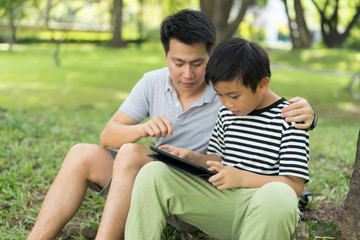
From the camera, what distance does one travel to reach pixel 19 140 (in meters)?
4.34

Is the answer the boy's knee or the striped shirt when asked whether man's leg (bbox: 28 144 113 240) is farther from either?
the boy's knee

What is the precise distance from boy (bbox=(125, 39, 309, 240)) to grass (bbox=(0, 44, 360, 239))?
577mm

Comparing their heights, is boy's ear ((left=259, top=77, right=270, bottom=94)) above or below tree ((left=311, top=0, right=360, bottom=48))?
above

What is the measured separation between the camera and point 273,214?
1761 mm

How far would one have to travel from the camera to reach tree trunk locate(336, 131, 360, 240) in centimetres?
223

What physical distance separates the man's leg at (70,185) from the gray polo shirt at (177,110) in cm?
37

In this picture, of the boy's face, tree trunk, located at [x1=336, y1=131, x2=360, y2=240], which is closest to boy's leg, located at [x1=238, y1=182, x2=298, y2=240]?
the boy's face

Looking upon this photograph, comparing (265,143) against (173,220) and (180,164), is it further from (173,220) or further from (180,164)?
(173,220)

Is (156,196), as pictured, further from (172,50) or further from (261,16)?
(261,16)

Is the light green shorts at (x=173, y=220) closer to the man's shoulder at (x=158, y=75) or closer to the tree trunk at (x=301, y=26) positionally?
the man's shoulder at (x=158, y=75)

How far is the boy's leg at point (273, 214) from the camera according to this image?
176cm

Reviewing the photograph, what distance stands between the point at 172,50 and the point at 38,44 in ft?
78.2

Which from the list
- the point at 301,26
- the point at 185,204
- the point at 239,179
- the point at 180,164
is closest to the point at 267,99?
the point at 239,179

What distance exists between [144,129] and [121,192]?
14.8 inches
